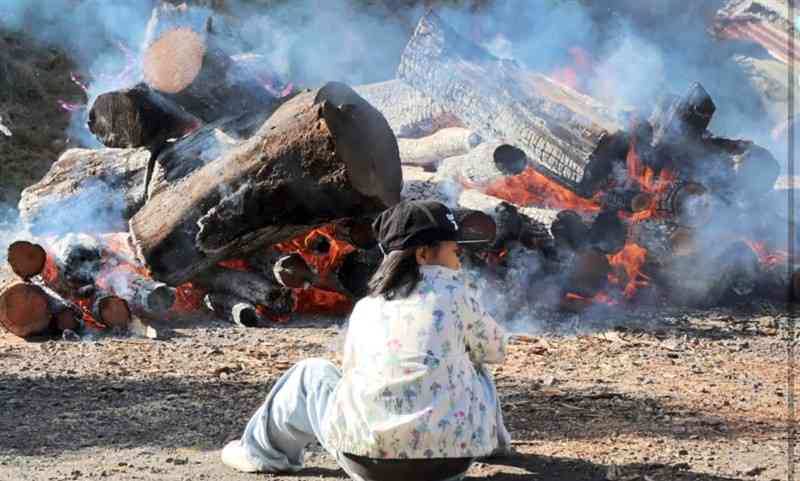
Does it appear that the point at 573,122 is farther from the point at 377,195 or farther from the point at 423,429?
the point at 423,429

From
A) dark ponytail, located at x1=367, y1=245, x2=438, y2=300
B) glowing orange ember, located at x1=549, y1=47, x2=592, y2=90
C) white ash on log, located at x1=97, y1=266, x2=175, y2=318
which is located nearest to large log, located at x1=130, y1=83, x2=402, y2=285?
white ash on log, located at x1=97, y1=266, x2=175, y2=318

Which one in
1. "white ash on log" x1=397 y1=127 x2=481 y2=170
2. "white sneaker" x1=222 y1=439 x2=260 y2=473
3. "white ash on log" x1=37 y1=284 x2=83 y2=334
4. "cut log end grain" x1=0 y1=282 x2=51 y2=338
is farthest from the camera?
"white ash on log" x1=397 y1=127 x2=481 y2=170

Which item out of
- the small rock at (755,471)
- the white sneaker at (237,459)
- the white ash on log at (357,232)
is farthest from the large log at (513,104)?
the white sneaker at (237,459)

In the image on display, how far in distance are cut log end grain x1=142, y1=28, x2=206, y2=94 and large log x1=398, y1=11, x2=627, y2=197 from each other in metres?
1.66

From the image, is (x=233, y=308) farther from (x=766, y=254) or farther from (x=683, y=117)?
(x=766, y=254)

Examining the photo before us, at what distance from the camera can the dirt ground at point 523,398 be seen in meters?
4.71

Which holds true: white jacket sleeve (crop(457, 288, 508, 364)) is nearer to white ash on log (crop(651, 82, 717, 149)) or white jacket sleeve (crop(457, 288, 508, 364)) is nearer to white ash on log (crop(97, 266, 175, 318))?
white ash on log (crop(97, 266, 175, 318))

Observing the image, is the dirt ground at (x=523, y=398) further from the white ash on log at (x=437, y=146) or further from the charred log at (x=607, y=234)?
the white ash on log at (x=437, y=146)

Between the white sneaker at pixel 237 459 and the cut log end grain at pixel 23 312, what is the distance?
3322mm

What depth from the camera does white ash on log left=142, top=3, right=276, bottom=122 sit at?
8.41 meters

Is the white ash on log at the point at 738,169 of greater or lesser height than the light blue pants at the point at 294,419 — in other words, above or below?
above

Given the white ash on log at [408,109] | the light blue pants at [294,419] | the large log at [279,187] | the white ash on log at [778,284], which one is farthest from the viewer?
the white ash on log at [408,109]

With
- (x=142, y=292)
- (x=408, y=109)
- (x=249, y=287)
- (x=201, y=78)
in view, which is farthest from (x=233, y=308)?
(x=408, y=109)

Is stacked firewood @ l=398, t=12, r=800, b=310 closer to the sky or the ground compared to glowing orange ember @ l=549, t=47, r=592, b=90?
closer to the ground
